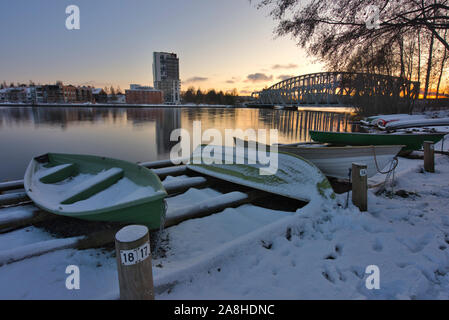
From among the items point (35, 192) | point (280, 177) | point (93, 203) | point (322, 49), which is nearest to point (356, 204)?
point (280, 177)

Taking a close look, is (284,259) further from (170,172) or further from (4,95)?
(4,95)

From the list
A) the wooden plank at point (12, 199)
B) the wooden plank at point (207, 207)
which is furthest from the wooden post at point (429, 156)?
the wooden plank at point (12, 199)

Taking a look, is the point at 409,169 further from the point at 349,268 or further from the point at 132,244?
the point at 132,244

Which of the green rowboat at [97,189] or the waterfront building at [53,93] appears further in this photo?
the waterfront building at [53,93]

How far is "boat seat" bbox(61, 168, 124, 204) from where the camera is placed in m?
4.17

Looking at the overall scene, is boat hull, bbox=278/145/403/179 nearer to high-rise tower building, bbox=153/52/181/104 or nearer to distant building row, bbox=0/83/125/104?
distant building row, bbox=0/83/125/104

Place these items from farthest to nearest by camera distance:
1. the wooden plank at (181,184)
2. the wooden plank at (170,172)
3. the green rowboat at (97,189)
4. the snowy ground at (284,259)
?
the wooden plank at (170,172) < the wooden plank at (181,184) < the green rowboat at (97,189) < the snowy ground at (284,259)

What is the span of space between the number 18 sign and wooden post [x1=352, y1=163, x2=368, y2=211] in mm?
3767

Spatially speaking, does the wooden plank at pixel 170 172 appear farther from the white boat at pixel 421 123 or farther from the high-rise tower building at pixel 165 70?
the high-rise tower building at pixel 165 70

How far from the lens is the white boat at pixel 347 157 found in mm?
5863

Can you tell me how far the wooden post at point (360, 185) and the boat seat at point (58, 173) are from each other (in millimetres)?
6056

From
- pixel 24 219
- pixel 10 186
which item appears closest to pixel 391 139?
pixel 24 219

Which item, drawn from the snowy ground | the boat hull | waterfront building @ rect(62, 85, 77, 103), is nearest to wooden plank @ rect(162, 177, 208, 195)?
the snowy ground

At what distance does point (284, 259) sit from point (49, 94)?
143019 millimetres
